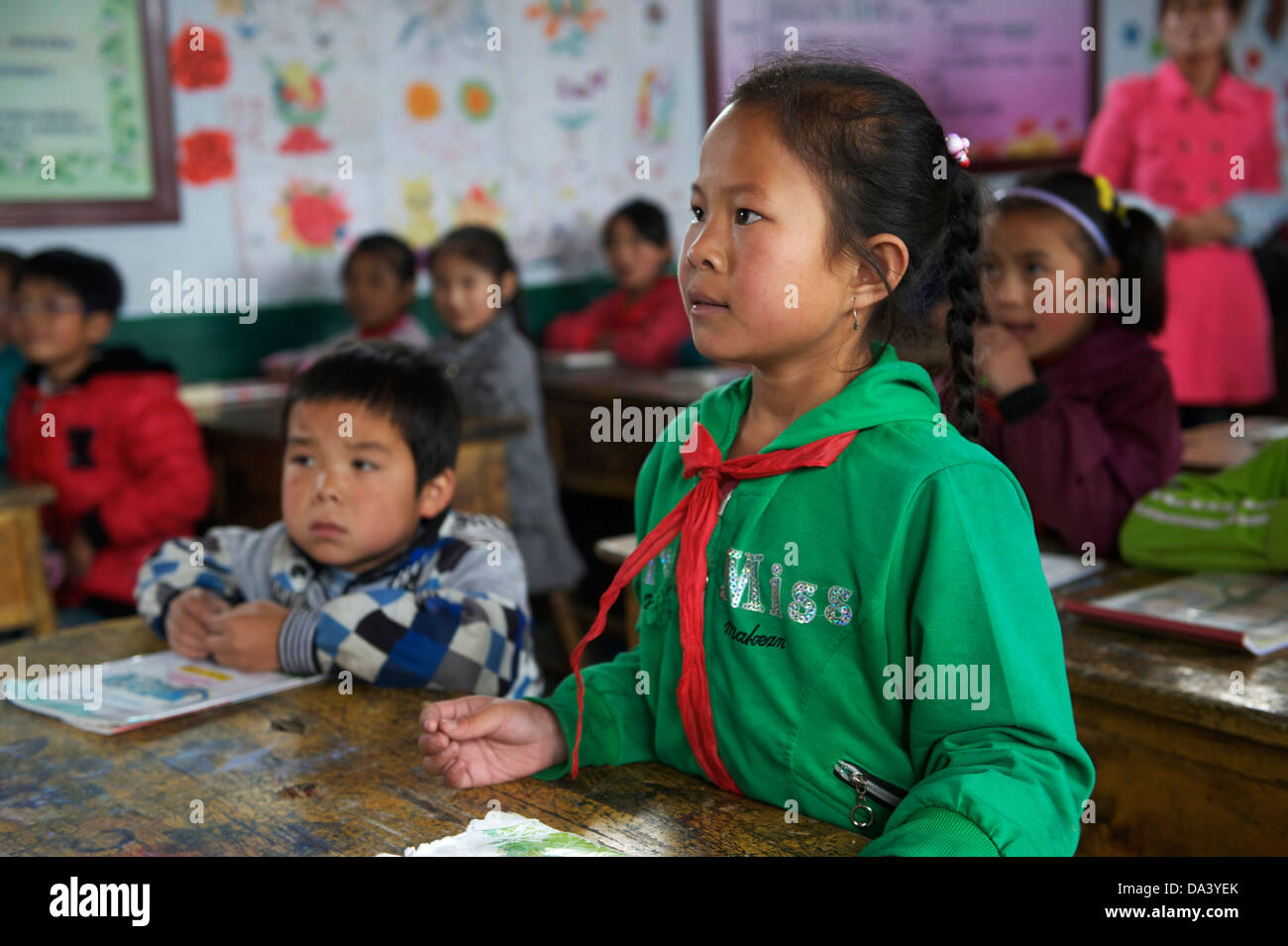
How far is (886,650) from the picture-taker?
96cm

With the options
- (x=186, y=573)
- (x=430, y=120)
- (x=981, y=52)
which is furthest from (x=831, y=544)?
(x=981, y=52)

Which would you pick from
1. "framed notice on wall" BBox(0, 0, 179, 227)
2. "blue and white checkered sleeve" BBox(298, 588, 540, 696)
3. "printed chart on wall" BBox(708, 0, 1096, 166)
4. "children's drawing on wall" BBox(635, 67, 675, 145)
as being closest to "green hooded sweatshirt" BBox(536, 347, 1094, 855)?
"blue and white checkered sleeve" BBox(298, 588, 540, 696)

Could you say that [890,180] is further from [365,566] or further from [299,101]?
[299,101]

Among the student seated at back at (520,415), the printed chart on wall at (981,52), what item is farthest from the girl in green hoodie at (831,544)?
the printed chart on wall at (981,52)

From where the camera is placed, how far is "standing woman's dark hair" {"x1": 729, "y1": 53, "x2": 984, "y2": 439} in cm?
103

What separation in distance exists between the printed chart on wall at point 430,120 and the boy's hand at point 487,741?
11.9 ft

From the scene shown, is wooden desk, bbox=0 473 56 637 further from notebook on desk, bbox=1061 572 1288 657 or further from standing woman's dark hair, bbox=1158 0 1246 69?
standing woman's dark hair, bbox=1158 0 1246 69

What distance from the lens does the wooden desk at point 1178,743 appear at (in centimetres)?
123

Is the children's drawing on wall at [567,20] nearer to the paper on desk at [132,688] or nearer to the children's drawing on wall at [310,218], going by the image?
the children's drawing on wall at [310,218]

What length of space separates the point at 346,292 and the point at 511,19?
4.42 feet

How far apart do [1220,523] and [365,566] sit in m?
1.13

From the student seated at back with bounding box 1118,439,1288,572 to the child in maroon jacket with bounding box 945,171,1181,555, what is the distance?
4.3 inches

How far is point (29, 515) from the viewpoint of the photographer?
8.97 feet
